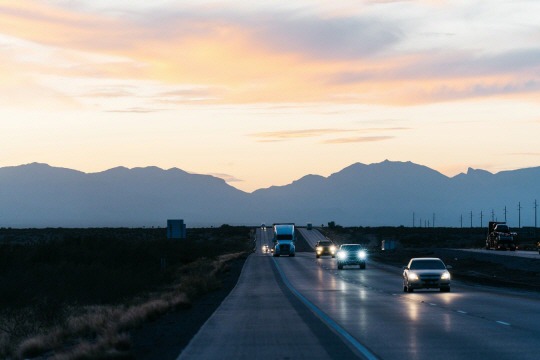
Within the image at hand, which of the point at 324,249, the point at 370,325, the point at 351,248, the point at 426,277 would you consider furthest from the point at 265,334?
the point at 324,249

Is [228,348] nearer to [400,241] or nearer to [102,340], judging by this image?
[102,340]

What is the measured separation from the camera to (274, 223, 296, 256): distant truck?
103000mm

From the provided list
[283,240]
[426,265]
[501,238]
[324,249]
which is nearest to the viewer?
[426,265]

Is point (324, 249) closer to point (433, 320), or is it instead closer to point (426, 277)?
point (426, 277)

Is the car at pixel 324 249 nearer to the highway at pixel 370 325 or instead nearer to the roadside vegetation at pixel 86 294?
the roadside vegetation at pixel 86 294

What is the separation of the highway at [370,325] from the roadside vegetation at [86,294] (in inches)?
81.0

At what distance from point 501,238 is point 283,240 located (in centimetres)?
2197

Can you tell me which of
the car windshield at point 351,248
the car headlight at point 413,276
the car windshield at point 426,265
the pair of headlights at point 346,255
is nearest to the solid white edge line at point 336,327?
the car headlight at point 413,276

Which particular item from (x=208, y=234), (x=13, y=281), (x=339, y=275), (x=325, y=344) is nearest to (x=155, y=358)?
(x=325, y=344)

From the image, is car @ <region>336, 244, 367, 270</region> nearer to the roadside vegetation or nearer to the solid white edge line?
the roadside vegetation

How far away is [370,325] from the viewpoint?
25766 millimetres

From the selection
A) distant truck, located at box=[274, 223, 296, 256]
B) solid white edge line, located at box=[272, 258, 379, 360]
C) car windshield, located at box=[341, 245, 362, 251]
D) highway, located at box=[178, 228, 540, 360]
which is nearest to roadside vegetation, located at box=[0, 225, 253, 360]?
highway, located at box=[178, 228, 540, 360]

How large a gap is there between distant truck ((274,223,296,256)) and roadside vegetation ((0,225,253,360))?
803 centimetres

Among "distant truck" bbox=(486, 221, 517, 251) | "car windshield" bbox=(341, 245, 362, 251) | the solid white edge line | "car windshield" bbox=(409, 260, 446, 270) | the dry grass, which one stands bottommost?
the dry grass
